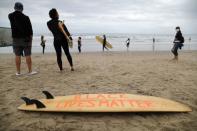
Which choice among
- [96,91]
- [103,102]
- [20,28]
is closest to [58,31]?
[20,28]

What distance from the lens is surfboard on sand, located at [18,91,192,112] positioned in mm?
3145

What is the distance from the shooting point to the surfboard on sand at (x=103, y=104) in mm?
3145

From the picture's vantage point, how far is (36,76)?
5727mm

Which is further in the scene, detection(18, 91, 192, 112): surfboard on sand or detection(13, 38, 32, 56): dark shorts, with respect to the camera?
detection(13, 38, 32, 56): dark shorts

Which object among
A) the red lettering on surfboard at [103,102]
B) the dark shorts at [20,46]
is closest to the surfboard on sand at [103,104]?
the red lettering on surfboard at [103,102]

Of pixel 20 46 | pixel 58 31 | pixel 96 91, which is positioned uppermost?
pixel 58 31

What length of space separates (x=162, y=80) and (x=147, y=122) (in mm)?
2561

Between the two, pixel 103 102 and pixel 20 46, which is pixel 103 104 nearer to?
pixel 103 102

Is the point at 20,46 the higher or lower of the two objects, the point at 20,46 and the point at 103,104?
the higher

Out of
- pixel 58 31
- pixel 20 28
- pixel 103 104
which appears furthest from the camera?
pixel 58 31

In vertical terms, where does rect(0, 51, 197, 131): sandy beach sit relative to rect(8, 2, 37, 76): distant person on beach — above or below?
below

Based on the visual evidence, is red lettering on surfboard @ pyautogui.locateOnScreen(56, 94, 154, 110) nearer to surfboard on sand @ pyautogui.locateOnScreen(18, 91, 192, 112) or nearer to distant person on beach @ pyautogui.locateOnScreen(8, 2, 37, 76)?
surfboard on sand @ pyautogui.locateOnScreen(18, 91, 192, 112)

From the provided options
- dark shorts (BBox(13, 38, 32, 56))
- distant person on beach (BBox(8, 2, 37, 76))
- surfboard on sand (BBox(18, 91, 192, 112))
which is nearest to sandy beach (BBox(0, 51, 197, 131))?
surfboard on sand (BBox(18, 91, 192, 112))

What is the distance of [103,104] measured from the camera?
3307mm
